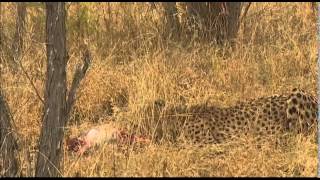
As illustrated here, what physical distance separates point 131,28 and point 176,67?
1086 mm

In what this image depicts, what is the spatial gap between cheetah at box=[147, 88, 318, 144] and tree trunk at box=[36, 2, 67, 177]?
3.22 ft

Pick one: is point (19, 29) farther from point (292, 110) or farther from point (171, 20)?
point (292, 110)

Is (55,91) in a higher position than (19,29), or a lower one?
lower

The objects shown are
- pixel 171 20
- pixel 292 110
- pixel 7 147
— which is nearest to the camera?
pixel 7 147

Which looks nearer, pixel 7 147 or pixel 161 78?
pixel 7 147

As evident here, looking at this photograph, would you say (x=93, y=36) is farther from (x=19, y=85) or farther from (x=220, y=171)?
(x=220, y=171)

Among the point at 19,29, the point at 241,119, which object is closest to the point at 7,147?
the point at 241,119

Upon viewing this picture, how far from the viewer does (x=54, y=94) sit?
253 centimetres

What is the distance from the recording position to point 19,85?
13.1 feet

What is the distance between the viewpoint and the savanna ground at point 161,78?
306cm

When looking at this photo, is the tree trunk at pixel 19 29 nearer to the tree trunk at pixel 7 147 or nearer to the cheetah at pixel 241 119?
the cheetah at pixel 241 119

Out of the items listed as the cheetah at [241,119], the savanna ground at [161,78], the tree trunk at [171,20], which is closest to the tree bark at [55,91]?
the savanna ground at [161,78]

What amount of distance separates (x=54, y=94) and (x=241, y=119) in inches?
54.0

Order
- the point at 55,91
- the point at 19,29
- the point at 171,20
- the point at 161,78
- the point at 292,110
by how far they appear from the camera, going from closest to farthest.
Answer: the point at 55,91 → the point at 292,110 → the point at 161,78 → the point at 19,29 → the point at 171,20
